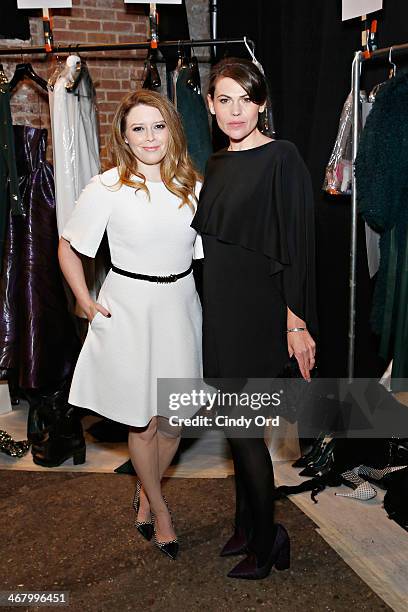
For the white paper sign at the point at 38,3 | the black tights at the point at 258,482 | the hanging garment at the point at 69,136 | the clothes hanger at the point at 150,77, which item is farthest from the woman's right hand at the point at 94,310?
the white paper sign at the point at 38,3

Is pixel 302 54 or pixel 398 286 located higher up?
pixel 302 54

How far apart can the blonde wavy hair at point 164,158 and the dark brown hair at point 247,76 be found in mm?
202

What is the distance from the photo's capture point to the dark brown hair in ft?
5.70

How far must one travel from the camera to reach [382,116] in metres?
2.17

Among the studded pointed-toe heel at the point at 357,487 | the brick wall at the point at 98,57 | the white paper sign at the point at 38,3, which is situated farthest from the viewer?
the brick wall at the point at 98,57

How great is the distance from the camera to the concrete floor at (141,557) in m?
1.92

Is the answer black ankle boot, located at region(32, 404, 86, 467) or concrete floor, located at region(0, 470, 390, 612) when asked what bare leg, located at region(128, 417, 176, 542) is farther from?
black ankle boot, located at region(32, 404, 86, 467)

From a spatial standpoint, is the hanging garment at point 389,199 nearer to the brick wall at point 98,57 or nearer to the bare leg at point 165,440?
the bare leg at point 165,440

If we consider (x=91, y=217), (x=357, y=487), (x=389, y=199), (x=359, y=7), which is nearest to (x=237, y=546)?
(x=357, y=487)

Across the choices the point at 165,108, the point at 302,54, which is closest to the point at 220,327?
the point at 165,108

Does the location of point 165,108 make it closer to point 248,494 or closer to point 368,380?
point 248,494

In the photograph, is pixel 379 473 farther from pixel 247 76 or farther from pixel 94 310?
pixel 247 76

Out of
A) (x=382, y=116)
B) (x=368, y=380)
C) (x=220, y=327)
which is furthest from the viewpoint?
(x=368, y=380)

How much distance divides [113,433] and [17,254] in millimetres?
943
